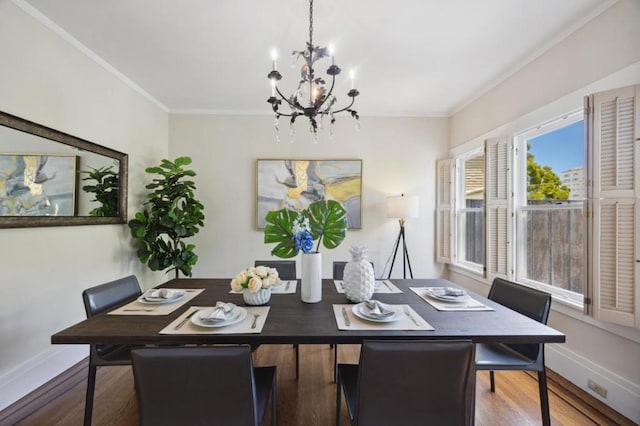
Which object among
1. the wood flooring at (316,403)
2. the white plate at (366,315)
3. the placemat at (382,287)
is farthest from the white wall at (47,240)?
the white plate at (366,315)

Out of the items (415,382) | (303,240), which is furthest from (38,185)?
(415,382)

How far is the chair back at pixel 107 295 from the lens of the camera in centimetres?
152

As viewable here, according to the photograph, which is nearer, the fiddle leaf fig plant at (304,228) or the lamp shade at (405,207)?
the fiddle leaf fig plant at (304,228)

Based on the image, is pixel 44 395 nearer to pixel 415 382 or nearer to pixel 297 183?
pixel 415 382

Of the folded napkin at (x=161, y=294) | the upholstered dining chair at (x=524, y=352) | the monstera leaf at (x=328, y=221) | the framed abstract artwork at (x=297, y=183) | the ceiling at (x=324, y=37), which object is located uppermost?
the ceiling at (x=324, y=37)

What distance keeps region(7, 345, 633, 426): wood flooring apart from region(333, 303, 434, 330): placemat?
2.58 feet

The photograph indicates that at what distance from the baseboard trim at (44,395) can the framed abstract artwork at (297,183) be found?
2166mm

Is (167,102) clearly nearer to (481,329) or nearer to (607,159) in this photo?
(481,329)

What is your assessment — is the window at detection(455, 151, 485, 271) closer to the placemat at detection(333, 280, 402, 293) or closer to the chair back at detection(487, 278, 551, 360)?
the chair back at detection(487, 278, 551, 360)

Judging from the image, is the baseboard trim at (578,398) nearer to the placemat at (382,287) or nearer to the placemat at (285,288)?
the placemat at (382,287)

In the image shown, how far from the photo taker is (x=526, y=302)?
1.62 m

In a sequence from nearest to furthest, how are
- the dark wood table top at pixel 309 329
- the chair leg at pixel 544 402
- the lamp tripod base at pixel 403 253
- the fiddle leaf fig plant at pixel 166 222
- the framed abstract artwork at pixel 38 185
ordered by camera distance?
the dark wood table top at pixel 309 329 < the chair leg at pixel 544 402 < the framed abstract artwork at pixel 38 185 < the fiddle leaf fig plant at pixel 166 222 < the lamp tripod base at pixel 403 253

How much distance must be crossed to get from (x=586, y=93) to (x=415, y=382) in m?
2.32

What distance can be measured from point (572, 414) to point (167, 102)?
476 centimetres
